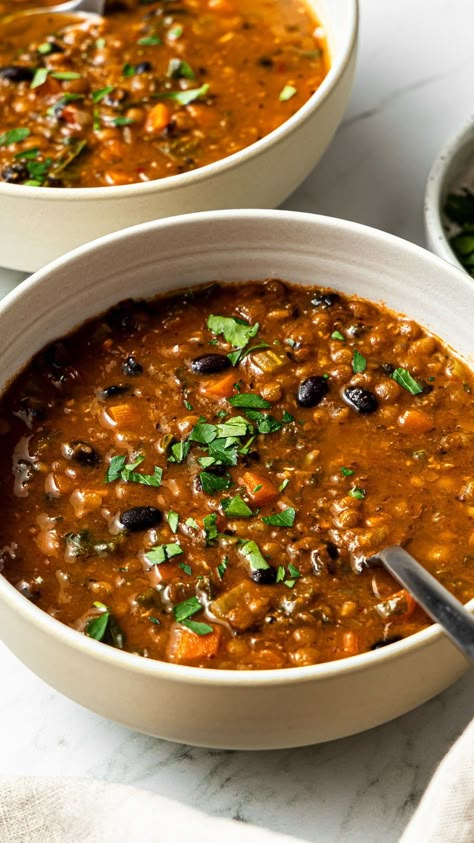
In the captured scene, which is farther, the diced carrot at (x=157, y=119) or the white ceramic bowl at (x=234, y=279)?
the diced carrot at (x=157, y=119)

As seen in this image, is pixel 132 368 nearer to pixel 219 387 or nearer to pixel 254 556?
pixel 219 387

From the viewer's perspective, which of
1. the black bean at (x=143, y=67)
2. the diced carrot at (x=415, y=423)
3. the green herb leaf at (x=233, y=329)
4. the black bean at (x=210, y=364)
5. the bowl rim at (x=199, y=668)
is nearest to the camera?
the bowl rim at (x=199, y=668)

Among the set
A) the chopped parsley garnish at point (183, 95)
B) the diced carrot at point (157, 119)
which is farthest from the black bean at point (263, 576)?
the chopped parsley garnish at point (183, 95)

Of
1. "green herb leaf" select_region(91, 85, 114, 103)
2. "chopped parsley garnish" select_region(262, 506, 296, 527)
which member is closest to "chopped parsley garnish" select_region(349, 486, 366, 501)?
"chopped parsley garnish" select_region(262, 506, 296, 527)

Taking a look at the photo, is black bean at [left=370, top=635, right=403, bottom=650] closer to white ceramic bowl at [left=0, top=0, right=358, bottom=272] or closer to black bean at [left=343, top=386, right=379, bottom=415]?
black bean at [left=343, top=386, right=379, bottom=415]

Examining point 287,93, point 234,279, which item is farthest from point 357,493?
point 287,93

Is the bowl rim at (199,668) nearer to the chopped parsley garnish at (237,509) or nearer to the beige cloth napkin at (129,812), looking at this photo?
the beige cloth napkin at (129,812)
